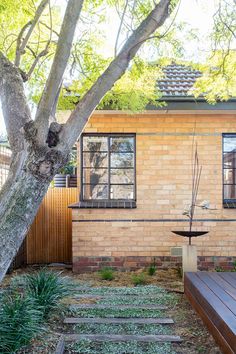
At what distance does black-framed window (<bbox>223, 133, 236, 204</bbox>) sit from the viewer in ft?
25.9

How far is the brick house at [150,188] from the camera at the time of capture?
7707 millimetres

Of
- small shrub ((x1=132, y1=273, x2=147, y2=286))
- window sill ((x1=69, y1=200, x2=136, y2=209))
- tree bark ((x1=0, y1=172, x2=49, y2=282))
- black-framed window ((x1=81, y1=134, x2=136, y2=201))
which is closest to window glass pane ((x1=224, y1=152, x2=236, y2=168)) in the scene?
black-framed window ((x1=81, y1=134, x2=136, y2=201))

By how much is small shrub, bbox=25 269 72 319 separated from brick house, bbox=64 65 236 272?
2.59 meters

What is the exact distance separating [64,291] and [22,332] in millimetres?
1498

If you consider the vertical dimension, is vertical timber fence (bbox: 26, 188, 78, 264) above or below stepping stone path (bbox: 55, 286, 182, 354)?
above

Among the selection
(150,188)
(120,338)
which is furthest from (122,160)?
(120,338)

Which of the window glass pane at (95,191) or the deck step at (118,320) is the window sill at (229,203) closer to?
the window glass pane at (95,191)

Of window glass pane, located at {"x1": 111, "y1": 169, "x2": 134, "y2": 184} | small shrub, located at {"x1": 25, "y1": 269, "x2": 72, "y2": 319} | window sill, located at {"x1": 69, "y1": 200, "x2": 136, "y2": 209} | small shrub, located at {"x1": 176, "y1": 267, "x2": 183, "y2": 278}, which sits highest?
window glass pane, located at {"x1": 111, "y1": 169, "x2": 134, "y2": 184}

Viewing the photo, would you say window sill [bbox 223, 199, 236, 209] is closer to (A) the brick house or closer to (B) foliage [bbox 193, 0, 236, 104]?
(A) the brick house

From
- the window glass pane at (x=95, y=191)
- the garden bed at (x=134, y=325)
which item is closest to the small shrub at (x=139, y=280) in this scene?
the garden bed at (x=134, y=325)

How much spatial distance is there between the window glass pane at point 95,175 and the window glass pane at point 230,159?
2.54 metres

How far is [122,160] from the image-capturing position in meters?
7.90

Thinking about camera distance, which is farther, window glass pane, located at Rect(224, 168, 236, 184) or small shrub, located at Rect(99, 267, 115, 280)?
window glass pane, located at Rect(224, 168, 236, 184)

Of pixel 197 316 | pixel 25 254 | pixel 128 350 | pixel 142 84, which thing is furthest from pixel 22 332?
pixel 25 254
